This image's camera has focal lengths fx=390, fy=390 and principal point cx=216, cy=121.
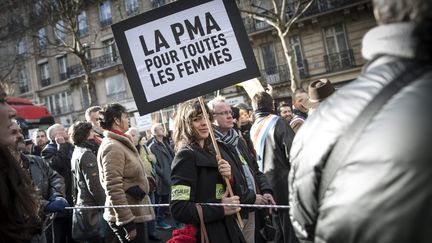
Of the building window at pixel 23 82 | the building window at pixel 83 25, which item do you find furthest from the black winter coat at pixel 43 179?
the building window at pixel 23 82

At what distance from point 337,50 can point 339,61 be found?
68 cm

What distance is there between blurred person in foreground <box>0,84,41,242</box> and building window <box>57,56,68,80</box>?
3266cm

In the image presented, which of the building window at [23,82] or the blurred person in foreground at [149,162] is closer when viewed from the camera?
the blurred person in foreground at [149,162]

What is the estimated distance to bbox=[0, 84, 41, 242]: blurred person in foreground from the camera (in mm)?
1695

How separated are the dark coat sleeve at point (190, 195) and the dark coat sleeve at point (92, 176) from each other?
1.80 m

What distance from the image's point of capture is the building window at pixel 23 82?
115 ft

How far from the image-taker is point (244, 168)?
319 centimetres

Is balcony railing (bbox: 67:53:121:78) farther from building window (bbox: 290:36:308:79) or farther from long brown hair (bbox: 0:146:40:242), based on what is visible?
long brown hair (bbox: 0:146:40:242)

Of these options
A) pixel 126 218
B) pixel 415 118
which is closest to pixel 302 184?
pixel 415 118

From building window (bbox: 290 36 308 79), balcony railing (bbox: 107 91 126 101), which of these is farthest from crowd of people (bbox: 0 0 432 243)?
balcony railing (bbox: 107 91 126 101)

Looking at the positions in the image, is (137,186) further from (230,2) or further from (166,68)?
(230,2)

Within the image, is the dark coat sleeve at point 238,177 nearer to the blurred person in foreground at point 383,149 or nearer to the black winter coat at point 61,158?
the blurred person in foreground at point 383,149

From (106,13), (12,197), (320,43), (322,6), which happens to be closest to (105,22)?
(106,13)

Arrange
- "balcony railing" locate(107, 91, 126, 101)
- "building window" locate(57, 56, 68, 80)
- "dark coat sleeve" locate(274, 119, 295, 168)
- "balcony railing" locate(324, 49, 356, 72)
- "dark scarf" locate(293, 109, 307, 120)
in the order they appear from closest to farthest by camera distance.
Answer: "dark coat sleeve" locate(274, 119, 295, 168) < "dark scarf" locate(293, 109, 307, 120) < "balcony railing" locate(324, 49, 356, 72) < "balcony railing" locate(107, 91, 126, 101) < "building window" locate(57, 56, 68, 80)
